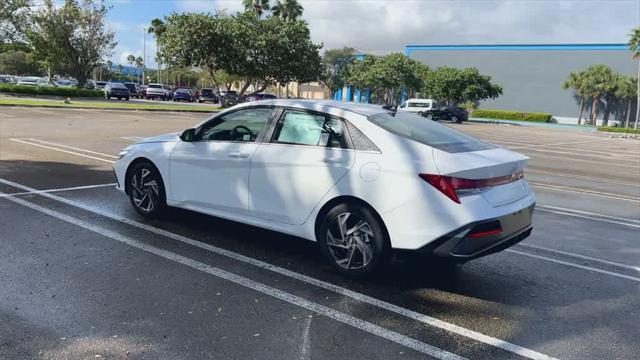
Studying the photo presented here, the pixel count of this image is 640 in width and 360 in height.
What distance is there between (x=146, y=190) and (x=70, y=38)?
45.2m

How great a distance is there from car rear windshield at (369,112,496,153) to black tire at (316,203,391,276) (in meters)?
0.80

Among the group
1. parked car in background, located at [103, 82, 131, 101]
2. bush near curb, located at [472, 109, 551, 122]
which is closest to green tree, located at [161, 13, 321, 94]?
parked car in background, located at [103, 82, 131, 101]

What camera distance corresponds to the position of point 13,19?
133 feet

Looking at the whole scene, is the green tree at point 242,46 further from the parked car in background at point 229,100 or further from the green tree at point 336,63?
the green tree at point 336,63

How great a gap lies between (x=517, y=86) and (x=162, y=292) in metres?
73.4

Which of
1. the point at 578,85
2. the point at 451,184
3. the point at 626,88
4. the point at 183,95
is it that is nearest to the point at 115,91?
the point at 183,95

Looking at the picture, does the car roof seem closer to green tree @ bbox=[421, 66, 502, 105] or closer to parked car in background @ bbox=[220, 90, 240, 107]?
parked car in background @ bbox=[220, 90, 240, 107]

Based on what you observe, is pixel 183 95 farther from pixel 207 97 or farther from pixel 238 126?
pixel 238 126

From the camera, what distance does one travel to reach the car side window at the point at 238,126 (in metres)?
5.40

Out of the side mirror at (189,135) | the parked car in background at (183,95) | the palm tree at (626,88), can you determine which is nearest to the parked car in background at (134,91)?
the parked car in background at (183,95)

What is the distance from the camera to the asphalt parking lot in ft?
11.5

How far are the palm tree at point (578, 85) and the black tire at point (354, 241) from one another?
67048 mm

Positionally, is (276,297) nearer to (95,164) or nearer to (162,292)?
(162,292)

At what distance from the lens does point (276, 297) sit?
168 inches
